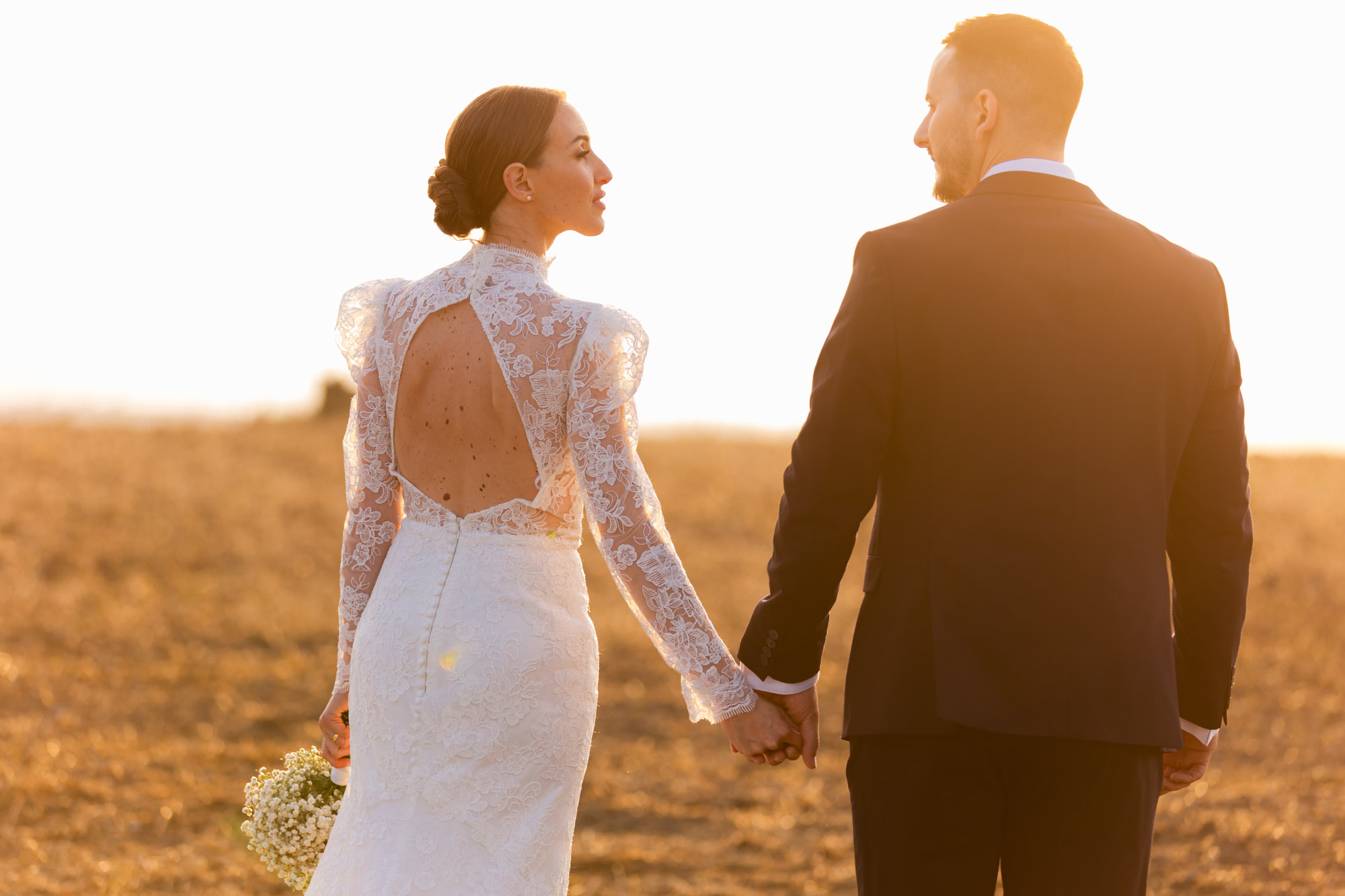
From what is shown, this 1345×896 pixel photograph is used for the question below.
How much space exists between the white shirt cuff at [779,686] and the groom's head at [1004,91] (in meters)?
1.30

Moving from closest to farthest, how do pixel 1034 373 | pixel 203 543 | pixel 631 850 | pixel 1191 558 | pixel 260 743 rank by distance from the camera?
pixel 1034 373, pixel 1191 558, pixel 631 850, pixel 260 743, pixel 203 543

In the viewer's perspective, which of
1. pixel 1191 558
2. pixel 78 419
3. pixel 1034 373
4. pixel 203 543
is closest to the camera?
pixel 1034 373

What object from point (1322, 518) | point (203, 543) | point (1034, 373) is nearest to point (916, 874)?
point (1034, 373)

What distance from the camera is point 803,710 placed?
3.06m

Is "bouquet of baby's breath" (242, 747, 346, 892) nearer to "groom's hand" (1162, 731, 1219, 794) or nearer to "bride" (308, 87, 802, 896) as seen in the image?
"bride" (308, 87, 802, 896)

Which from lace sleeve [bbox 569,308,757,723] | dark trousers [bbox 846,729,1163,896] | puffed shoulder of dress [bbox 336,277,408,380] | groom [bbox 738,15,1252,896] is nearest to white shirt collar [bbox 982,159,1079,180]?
groom [bbox 738,15,1252,896]

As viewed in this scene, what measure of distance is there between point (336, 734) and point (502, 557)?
928 mm

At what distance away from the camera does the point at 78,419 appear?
58.9ft

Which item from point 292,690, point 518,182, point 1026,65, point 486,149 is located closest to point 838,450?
point 1026,65

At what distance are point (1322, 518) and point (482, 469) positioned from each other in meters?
13.3

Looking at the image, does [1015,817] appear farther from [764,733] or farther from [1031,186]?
[1031,186]

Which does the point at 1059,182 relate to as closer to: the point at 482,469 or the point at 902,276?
the point at 902,276

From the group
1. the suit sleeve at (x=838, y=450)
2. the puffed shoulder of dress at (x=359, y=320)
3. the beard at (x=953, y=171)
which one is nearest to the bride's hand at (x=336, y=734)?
the puffed shoulder of dress at (x=359, y=320)

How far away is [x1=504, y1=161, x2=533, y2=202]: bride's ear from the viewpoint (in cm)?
313
